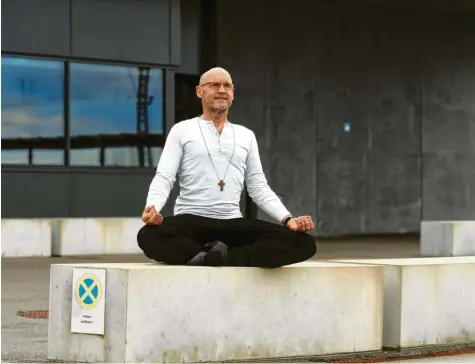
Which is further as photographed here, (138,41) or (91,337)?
(138,41)

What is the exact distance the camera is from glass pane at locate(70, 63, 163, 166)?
23.5m

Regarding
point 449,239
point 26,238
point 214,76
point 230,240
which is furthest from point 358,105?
point 230,240

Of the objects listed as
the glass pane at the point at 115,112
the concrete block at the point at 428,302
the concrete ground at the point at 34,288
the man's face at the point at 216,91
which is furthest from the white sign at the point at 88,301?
the glass pane at the point at 115,112

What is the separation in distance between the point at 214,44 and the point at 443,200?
975 centimetres

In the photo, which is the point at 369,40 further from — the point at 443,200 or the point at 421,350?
the point at 421,350

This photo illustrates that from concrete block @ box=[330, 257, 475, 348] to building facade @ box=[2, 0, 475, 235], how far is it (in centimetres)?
1546

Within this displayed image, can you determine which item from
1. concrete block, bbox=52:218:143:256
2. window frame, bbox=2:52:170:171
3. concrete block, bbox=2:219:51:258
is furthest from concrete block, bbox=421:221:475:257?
window frame, bbox=2:52:170:171

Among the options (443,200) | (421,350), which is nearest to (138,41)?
(443,200)

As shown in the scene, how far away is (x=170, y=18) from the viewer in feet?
79.3

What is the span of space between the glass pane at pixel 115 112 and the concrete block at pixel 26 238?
600 centimetres

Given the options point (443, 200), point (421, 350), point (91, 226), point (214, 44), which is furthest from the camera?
point (443, 200)

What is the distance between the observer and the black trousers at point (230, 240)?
6195 mm

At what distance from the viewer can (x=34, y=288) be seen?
11797mm

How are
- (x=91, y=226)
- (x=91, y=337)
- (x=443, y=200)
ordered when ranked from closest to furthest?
(x=91, y=337), (x=91, y=226), (x=443, y=200)
